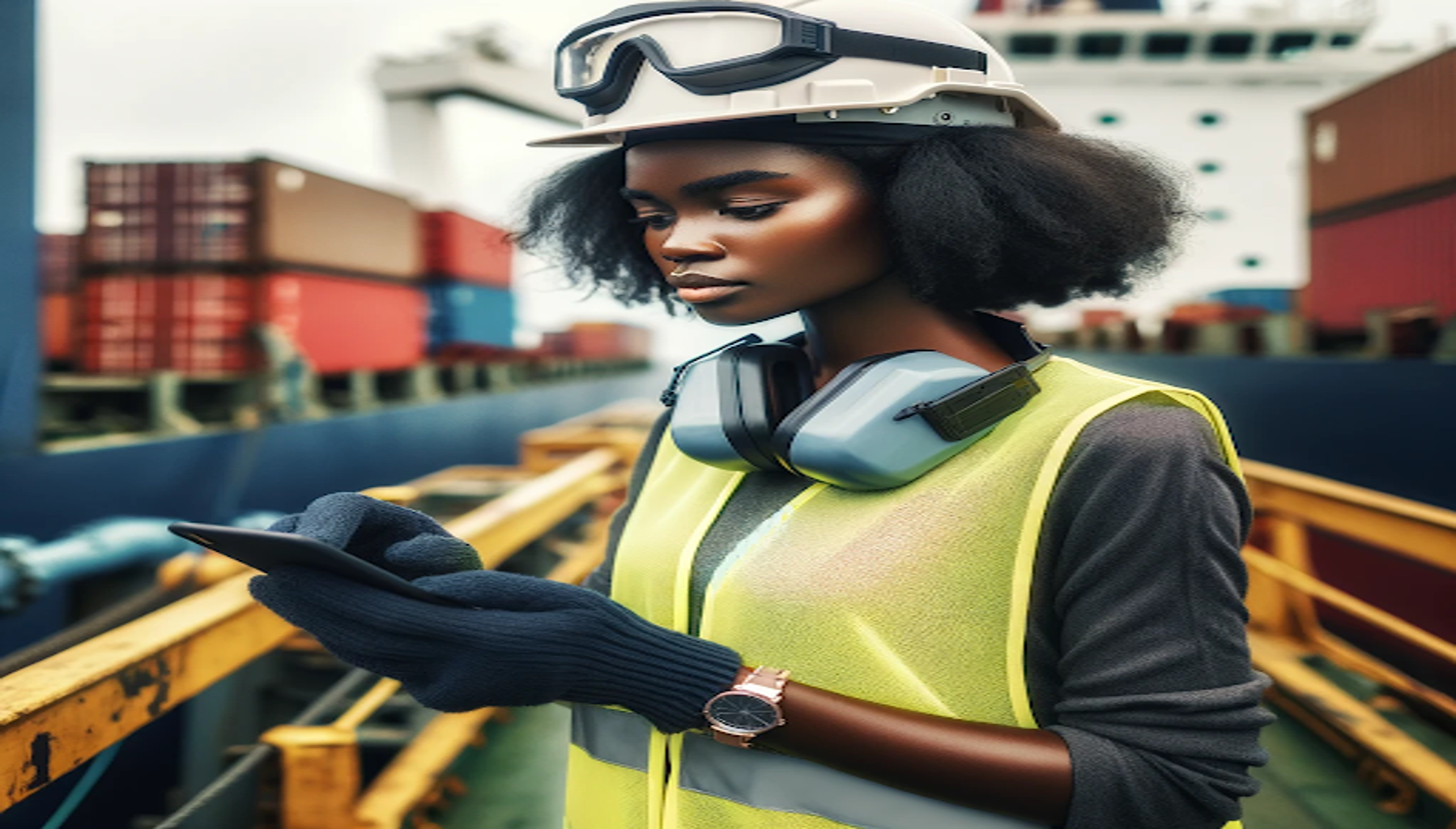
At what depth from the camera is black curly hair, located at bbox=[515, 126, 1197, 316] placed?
1337mm

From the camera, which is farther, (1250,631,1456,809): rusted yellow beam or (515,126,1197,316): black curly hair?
(1250,631,1456,809): rusted yellow beam

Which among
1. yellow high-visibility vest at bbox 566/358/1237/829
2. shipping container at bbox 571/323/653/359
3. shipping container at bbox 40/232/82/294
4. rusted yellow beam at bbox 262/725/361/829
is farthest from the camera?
shipping container at bbox 571/323/653/359

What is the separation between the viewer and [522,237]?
1892 mm

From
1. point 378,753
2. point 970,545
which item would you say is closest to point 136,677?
point 970,545

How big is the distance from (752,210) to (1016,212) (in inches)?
14.8

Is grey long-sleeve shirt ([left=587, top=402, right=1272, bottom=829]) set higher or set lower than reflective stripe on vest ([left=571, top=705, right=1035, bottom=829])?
higher

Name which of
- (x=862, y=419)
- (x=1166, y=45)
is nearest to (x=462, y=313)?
(x=1166, y=45)

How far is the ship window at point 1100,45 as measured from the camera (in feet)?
49.6

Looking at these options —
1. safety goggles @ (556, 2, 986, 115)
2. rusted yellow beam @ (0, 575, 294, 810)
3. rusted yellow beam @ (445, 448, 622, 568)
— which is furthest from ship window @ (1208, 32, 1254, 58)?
rusted yellow beam @ (0, 575, 294, 810)

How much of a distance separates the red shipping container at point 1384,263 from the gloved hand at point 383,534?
8.03 metres

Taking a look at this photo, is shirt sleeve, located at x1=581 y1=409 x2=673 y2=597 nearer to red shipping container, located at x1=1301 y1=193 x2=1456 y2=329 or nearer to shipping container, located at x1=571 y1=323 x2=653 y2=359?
red shipping container, located at x1=1301 y1=193 x2=1456 y2=329

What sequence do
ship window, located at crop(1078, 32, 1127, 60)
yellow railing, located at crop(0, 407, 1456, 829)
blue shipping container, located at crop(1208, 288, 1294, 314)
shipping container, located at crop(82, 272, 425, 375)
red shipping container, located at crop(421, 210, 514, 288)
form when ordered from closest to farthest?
yellow railing, located at crop(0, 407, 1456, 829), shipping container, located at crop(82, 272, 425, 375), red shipping container, located at crop(421, 210, 514, 288), blue shipping container, located at crop(1208, 288, 1294, 314), ship window, located at crop(1078, 32, 1127, 60)

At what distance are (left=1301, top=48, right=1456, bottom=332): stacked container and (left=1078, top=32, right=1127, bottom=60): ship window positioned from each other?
6811 millimetres

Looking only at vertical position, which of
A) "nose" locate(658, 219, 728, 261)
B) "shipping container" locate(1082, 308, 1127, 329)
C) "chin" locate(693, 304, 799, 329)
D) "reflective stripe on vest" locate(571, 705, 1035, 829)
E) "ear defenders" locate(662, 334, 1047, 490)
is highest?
"shipping container" locate(1082, 308, 1127, 329)
